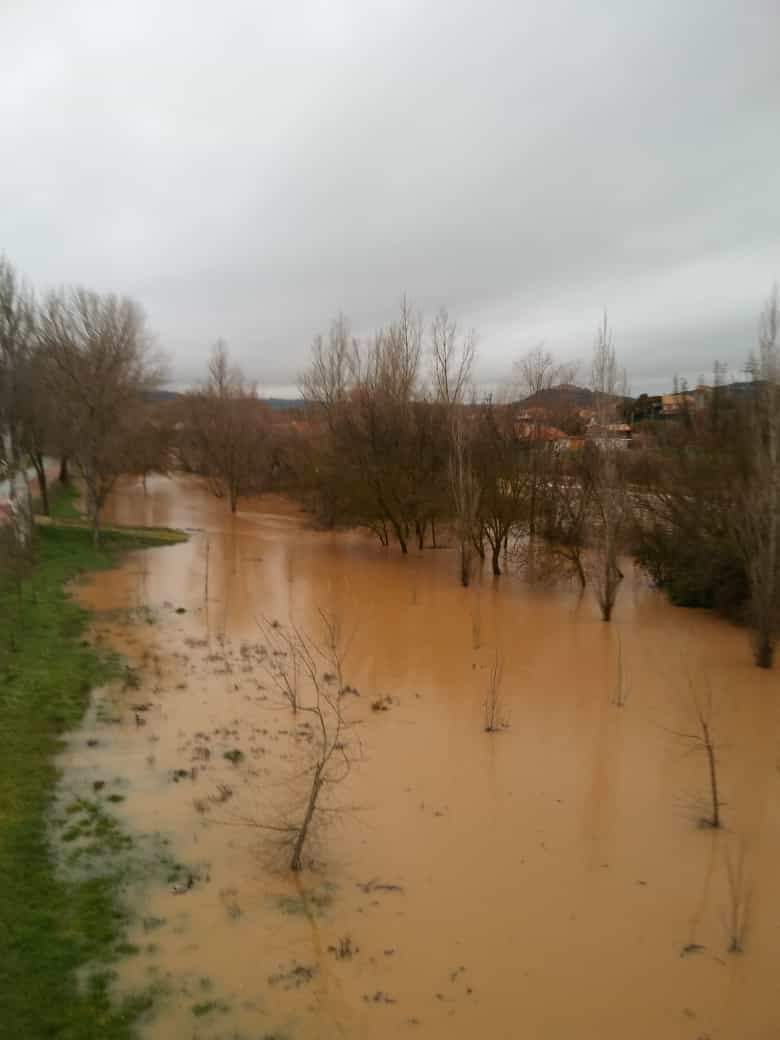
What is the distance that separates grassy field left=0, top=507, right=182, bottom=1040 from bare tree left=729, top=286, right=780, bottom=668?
1044 cm

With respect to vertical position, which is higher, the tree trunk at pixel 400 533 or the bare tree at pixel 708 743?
the tree trunk at pixel 400 533

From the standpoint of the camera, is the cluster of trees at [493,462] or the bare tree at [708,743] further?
the cluster of trees at [493,462]

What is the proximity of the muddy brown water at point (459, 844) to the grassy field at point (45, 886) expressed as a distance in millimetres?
231

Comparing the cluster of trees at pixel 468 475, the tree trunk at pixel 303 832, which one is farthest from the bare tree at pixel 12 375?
the tree trunk at pixel 303 832

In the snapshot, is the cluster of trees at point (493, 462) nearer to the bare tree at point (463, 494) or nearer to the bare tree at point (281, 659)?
the bare tree at point (463, 494)

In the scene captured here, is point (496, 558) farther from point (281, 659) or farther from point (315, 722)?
point (315, 722)

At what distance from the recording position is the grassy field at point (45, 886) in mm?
3963

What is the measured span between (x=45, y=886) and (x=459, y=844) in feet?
10.9

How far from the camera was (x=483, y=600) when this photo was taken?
17109 mm

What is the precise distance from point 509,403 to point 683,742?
550 inches

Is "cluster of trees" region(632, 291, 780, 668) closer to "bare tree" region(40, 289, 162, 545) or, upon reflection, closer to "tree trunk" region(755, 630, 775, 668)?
"tree trunk" region(755, 630, 775, 668)

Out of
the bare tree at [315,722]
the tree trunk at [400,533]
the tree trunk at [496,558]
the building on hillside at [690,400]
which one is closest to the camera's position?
the bare tree at [315,722]

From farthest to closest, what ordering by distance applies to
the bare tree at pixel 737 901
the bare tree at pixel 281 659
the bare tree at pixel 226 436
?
the bare tree at pixel 226 436 < the bare tree at pixel 281 659 < the bare tree at pixel 737 901

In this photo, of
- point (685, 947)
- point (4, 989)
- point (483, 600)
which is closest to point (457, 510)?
point (483, 600)
